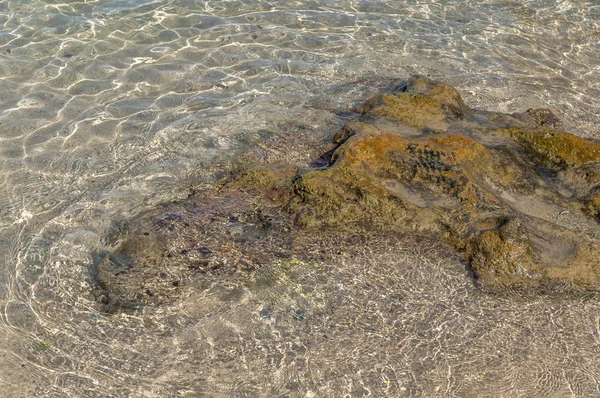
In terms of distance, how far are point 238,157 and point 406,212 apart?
83.7 inches

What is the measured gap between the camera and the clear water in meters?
4.20

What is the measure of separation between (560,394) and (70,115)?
6.07 m

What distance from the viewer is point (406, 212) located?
507cm

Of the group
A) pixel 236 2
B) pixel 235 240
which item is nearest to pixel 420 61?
pixel 236 2

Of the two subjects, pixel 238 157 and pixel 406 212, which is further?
pixel 238 157

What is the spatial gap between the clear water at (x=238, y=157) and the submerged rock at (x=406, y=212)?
21cm

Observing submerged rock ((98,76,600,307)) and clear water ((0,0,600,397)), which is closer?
clear water ((0,0,600,397))

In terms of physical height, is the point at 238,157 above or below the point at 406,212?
below

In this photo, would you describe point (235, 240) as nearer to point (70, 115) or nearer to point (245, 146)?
point (245, 146)

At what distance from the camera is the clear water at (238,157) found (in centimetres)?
420

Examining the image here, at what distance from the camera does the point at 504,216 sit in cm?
488

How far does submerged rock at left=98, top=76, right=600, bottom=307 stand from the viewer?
473 centimetres

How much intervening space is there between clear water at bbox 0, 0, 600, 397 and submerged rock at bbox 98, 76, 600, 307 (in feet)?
0.71

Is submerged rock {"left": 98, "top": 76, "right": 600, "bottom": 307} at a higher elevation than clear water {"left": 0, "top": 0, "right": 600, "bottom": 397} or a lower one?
higher
